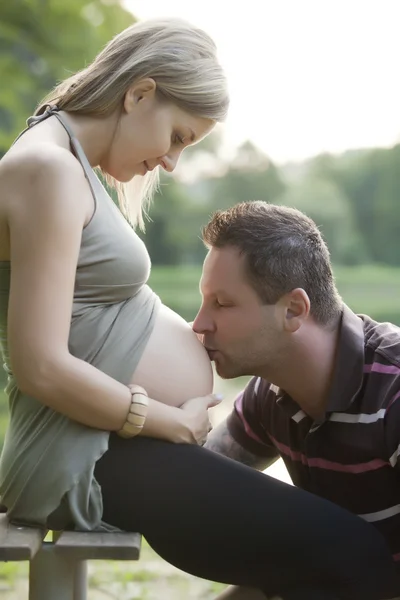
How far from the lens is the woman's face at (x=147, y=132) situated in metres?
2.12

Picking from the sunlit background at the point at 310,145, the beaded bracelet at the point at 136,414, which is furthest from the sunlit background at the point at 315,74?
the beaded bracelet at the point at 136,414

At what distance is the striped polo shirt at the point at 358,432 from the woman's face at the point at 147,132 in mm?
615

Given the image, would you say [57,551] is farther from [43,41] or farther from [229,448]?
[43,41]

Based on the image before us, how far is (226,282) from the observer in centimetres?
228

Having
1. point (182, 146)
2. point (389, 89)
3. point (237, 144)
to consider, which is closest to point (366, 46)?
point (389, 89)

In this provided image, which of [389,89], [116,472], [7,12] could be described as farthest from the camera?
[389,89]

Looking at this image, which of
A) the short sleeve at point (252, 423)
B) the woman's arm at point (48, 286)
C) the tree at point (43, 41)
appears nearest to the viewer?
the woman's arm at point (48, 286)

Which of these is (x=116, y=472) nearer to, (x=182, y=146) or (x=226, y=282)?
(x=226, y=282)

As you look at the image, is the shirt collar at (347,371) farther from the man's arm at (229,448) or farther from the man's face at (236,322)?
the man's arm at (229,448)

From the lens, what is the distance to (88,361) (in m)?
1.96

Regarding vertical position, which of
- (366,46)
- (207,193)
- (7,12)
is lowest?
(207,193)

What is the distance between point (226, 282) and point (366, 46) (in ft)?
77.9

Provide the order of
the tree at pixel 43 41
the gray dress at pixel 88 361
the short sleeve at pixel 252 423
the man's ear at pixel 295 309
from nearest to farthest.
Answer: the gray dress at pixel 88 361, the man's ear at pixel 295 309, the short sleeve at pixel 252 423, the tree at pixel 43 41

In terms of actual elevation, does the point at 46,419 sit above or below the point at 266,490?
above
